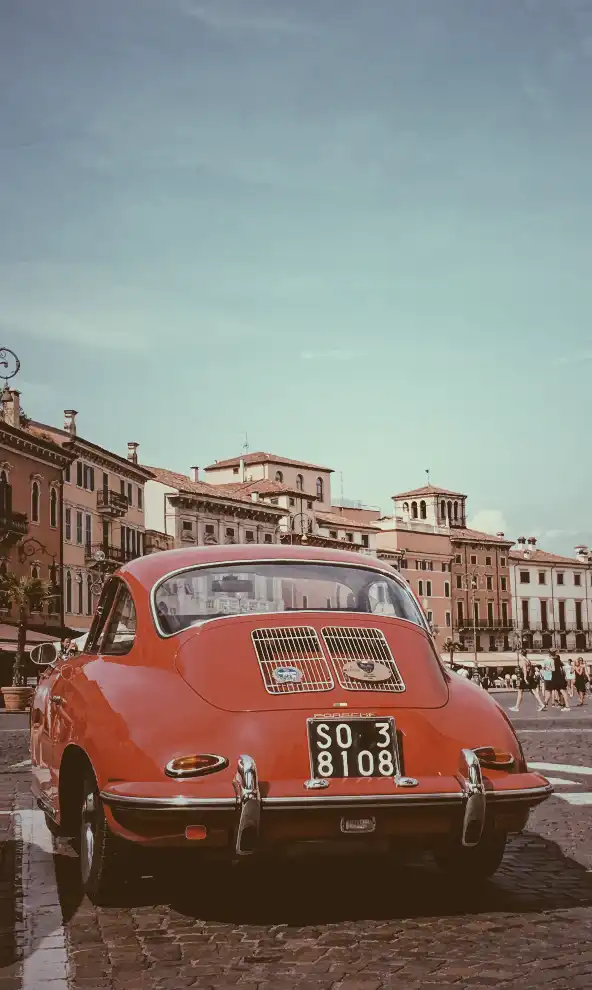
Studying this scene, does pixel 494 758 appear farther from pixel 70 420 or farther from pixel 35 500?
pixel 70 420

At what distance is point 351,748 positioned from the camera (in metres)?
5.70

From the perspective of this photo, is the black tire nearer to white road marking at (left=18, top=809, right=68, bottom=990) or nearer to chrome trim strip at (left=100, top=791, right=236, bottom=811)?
white road marking at (left=18, top=809, right=68, bottom=990)

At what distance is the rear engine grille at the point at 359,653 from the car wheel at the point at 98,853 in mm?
1261

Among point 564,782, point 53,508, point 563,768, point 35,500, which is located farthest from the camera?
point 53,508

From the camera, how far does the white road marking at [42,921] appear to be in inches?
193

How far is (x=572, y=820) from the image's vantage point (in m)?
9.55

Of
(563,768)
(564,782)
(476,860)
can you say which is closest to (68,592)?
(563,768)

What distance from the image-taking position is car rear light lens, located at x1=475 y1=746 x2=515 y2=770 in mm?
5938

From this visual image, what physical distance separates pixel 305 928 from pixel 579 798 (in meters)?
5.91

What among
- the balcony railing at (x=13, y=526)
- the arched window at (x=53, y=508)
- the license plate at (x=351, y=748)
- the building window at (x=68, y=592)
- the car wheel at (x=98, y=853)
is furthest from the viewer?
the building window at (x=68, y=592)

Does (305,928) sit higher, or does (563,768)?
(305,928)

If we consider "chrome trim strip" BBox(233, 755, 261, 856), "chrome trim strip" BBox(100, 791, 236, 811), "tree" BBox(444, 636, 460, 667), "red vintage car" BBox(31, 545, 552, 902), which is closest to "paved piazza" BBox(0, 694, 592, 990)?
"red vintage car" BBox(31, 545, 552, 902)

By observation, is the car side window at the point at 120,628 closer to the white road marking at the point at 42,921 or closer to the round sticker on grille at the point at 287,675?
the round sticker on grille at the point at 287,675

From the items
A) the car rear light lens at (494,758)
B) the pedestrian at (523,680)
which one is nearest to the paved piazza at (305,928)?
the car rear light lens at (494,758)
